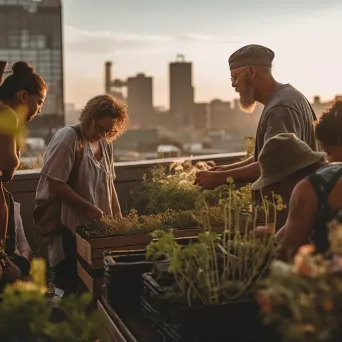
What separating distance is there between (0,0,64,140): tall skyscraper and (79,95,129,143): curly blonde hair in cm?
9073

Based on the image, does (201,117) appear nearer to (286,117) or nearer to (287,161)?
(286,117)

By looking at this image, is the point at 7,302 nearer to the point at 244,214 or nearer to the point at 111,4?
the point at 244,214

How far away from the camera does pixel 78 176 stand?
4637 millimetres

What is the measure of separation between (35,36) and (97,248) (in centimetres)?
9596

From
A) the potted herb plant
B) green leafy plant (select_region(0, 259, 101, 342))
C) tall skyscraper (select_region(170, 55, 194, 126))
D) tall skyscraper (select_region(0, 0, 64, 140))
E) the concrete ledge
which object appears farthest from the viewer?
tall skyscraper (select_region(0, 0, 64, 140))

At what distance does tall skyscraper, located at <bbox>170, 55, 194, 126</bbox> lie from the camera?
9106 centimetres

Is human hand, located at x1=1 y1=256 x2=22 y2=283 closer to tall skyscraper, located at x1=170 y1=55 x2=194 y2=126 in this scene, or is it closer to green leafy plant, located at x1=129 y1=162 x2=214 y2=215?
green leafy plant, located at x1=129 y1=162 x2=214 y2=215

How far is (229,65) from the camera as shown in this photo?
4.36 meters

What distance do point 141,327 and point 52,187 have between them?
2.18 metres

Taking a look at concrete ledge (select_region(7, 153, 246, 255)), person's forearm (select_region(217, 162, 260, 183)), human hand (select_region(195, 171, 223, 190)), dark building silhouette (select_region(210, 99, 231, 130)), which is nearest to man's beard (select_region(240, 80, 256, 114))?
person's forearm (select_region(217, 162, 260, 183))

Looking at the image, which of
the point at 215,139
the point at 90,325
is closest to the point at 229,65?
the point at 90,325

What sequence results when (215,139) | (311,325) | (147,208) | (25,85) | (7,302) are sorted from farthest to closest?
(215,139) < (147,208) < (25,85) < (7,302) < (311,325)

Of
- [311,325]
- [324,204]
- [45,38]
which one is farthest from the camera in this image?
[45,38]

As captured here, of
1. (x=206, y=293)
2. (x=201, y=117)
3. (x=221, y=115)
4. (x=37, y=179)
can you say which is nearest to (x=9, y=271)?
(x=206, y=293)
